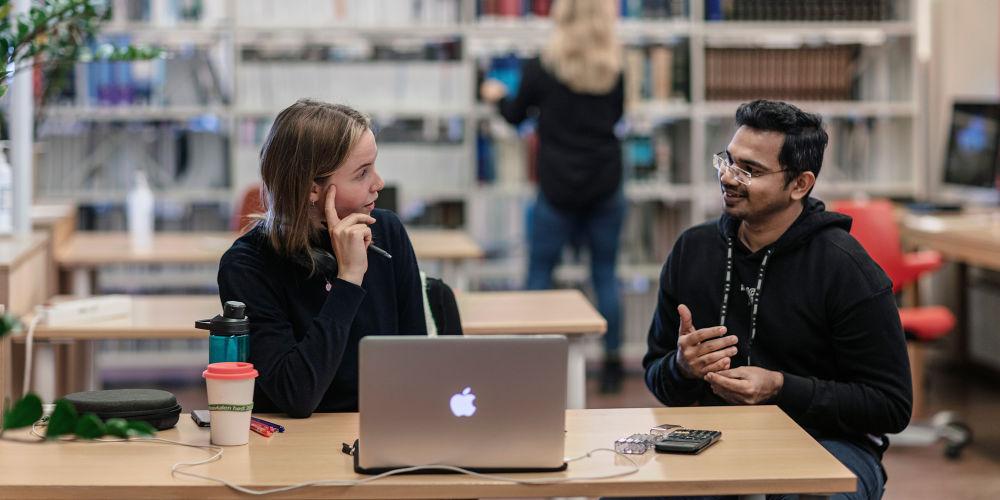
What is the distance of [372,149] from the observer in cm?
228

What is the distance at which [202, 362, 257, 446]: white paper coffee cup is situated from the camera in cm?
192

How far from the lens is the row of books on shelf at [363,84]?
221 inches

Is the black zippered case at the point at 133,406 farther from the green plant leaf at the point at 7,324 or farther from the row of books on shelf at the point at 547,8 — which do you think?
the row of books on shelf at the point at 547,8

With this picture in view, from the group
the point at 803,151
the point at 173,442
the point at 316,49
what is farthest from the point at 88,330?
the point at 316,49

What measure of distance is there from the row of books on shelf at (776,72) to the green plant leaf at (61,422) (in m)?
4.80

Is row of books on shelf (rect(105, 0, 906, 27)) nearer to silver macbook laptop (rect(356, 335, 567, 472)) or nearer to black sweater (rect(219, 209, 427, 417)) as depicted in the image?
black sweater (rect(219, 209, 427, 417))

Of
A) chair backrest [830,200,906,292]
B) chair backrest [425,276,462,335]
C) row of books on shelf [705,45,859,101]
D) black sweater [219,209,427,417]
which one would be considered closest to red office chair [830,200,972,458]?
chair backrest [830,200,906,292]

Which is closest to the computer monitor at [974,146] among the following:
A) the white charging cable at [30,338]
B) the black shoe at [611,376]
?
the black shoe at [611,376]

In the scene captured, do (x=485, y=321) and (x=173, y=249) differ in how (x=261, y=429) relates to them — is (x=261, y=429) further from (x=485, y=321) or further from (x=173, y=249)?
(x=173, y=249)

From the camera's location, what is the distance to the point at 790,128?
243cm

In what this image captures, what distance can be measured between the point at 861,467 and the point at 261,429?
1060 mm

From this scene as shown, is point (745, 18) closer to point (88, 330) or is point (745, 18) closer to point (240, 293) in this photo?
point (88, 330)

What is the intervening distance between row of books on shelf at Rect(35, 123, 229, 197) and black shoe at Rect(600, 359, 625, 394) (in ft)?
6.28

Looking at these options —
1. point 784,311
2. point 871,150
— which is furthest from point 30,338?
point 871,150
